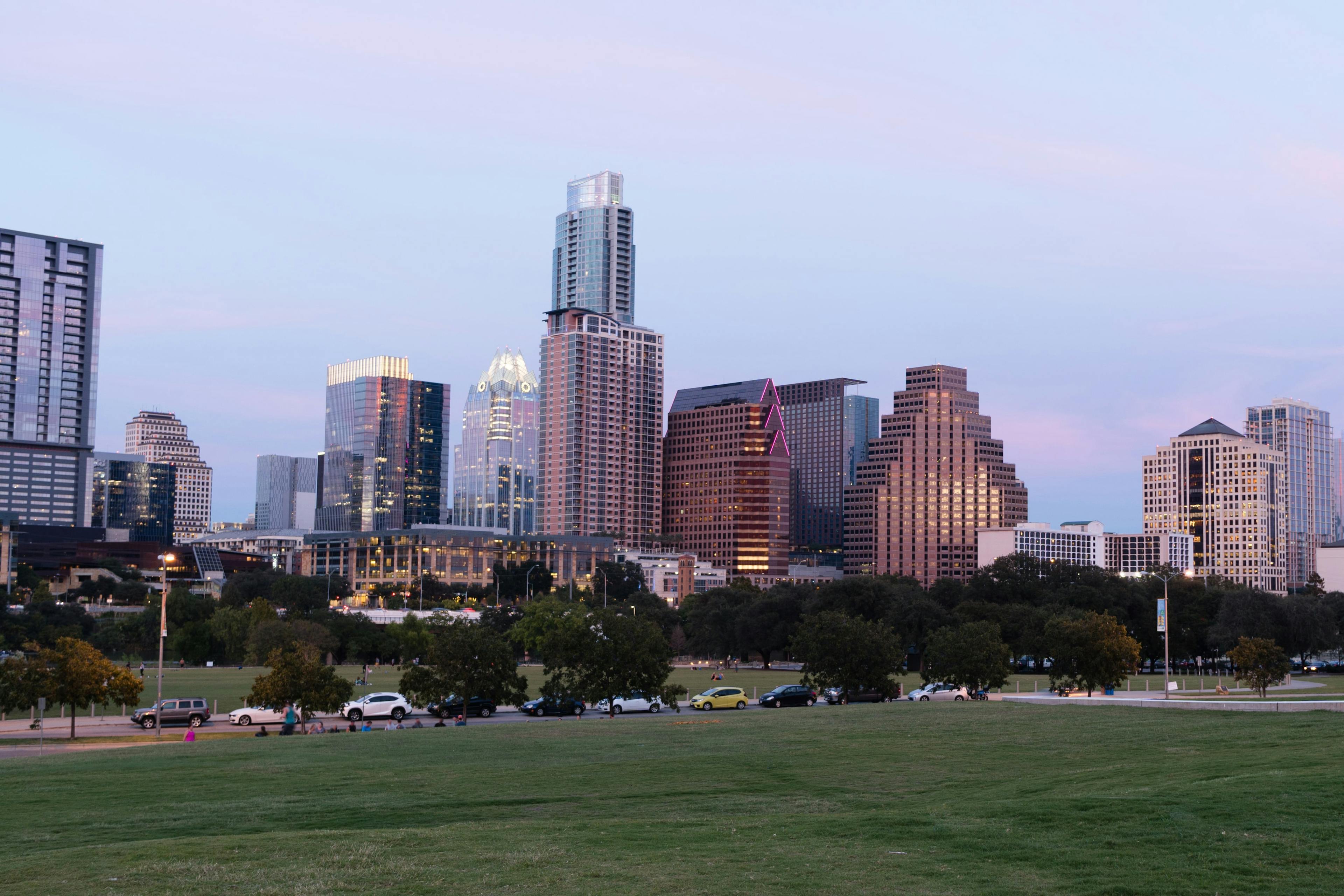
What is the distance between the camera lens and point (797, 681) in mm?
109250

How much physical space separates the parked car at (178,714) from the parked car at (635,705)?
20.5m

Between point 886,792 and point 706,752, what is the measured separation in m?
9.91

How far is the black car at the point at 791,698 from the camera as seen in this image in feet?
242

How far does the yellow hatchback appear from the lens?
7312 cm

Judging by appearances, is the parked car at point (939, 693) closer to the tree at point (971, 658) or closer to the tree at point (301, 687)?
the tree at point (971, 658)

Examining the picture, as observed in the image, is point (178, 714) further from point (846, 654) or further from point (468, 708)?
point (846, 654)

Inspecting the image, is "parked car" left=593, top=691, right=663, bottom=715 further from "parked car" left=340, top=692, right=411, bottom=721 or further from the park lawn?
the park lawn

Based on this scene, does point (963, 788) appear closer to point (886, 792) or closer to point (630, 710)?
point (886, 792)

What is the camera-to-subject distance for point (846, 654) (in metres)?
71.9

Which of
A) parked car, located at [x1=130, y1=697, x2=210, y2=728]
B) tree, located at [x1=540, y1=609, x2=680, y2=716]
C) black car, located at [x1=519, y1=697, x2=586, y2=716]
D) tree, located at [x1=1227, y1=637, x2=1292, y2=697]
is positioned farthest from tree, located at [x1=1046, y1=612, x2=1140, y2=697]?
parked car, located at [x1=130, y1=697, x2=210, y2=728]

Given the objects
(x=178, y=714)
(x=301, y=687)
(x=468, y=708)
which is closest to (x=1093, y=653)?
(x=468, y=708)

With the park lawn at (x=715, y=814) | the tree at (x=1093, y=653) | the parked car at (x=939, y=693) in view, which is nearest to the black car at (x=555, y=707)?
the parked car at (x=939, y=693)

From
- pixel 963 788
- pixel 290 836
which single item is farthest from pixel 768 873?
pixel 963 788

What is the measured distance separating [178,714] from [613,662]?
73.8ft
